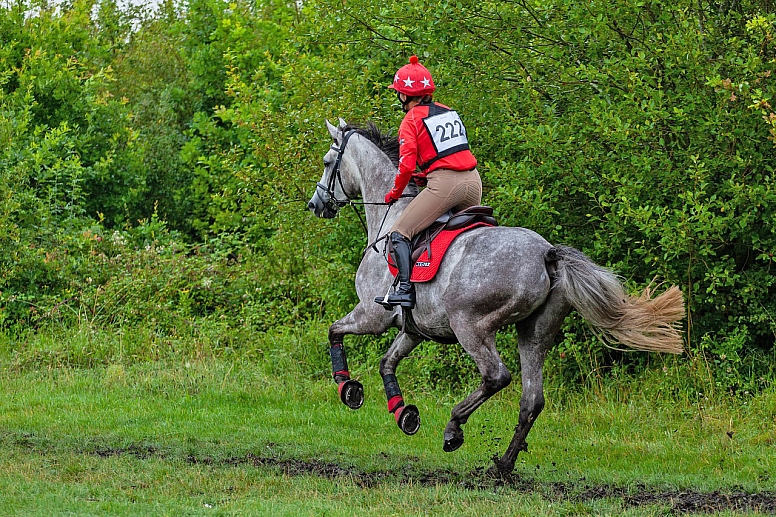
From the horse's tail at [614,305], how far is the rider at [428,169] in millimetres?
979

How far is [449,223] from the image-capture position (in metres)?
7.78

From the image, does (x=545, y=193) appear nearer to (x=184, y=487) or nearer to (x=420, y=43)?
(x=420, y=43)

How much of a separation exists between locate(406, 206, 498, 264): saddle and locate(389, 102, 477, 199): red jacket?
36 centimetres

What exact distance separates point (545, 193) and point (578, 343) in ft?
6.24

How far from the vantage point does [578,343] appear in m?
10.6

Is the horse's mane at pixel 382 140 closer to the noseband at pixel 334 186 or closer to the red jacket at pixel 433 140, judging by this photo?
the noseband at pixel 334 186

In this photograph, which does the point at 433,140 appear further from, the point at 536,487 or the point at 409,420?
the point at 536,487

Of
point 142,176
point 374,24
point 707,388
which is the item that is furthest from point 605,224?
point 142,176

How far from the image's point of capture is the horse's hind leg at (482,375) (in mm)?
7422

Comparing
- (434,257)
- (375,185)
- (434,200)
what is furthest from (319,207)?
(434,257)

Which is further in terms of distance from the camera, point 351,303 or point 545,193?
point 351,303

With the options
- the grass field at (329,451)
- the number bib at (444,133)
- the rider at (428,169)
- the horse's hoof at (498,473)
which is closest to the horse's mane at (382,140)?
the rider at (428,169)

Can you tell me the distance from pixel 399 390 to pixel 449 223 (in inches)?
56.8

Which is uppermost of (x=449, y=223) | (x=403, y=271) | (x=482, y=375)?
(x=449, y=223)
